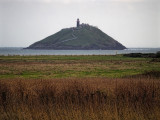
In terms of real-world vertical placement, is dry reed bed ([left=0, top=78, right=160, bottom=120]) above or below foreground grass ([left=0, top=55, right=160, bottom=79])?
above

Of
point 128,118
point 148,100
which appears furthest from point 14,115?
point 148,100

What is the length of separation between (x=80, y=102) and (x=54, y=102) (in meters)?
1.45

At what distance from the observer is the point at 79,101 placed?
13.8 meters

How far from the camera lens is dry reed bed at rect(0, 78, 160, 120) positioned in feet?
37.9

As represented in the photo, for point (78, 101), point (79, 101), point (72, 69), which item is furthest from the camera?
point (72, 69)

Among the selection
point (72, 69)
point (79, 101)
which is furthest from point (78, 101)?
point (72, 69)

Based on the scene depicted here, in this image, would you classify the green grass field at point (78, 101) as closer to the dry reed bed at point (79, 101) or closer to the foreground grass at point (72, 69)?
the dry reed bed at point (79, 101)

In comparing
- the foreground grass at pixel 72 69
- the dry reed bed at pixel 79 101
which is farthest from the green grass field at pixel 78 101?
the foreground grass at pixel 72 69

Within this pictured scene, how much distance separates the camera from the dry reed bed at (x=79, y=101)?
11.6 m

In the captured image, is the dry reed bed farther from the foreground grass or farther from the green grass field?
the foreground grass

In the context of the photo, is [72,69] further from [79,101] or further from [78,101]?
[78,101]

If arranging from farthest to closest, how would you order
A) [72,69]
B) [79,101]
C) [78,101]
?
[72,69] → [79,101] → [78,101]

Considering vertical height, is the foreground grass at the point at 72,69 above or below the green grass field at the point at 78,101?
below

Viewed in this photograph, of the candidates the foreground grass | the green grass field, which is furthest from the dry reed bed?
the foreground grass
